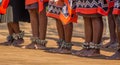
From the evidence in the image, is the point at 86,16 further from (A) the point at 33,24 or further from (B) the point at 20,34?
(B) the point at 20,34

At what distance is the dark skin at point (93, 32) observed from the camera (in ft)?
15.5

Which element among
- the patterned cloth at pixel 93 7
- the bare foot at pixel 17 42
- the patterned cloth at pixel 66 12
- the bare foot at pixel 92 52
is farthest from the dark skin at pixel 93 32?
the bare foot at pixel 17 42

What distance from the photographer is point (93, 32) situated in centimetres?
475

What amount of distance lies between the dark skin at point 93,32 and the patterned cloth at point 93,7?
117mm

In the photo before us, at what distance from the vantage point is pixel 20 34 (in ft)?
20.4

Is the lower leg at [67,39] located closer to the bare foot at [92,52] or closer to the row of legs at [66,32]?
the row of legs at [66,32]

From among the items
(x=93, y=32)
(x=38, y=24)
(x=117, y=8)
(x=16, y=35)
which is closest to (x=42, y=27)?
(x=38, y=24)

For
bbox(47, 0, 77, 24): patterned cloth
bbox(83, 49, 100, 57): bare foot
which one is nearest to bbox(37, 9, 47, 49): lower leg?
bbox(47, 0, 77, 24): patterned cloth

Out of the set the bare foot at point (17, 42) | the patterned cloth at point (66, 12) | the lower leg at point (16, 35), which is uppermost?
the patterned cloth at point (66, 12)

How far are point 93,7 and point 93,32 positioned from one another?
1.04 feet

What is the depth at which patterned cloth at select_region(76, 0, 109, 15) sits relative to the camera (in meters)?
4.64

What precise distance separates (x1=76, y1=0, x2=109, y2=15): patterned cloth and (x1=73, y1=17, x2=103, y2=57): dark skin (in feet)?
0.39

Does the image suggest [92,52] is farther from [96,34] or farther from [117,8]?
[117,8]

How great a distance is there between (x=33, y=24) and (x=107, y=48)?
125 cm
